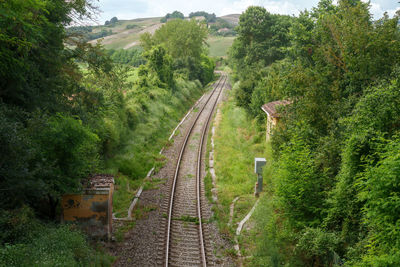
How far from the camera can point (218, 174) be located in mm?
17469

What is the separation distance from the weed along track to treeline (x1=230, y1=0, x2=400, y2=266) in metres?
2.24

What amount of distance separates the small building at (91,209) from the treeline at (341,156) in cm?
533

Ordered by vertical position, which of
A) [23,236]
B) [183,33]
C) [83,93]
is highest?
[183,33]

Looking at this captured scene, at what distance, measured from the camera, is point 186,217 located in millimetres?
12898

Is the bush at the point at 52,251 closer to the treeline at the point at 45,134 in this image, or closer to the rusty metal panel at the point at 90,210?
the treeline at the point at 45,134

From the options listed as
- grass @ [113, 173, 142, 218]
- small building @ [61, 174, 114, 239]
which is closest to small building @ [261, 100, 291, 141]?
grass @ [113, 173, 142, 218]

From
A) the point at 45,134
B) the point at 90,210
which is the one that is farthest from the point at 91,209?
the point at 45,134

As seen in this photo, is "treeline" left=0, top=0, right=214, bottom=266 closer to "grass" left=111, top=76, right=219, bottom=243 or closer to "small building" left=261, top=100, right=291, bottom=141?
"grass" left=111, top=76, right=219, bottom=243

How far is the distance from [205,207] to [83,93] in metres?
7.65

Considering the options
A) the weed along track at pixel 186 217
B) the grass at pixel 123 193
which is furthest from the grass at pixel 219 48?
the grass at pixel 123 193

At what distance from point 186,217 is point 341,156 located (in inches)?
268

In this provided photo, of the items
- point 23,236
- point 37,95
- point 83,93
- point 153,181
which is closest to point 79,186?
point 23,236

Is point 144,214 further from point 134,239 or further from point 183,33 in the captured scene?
point 183,33

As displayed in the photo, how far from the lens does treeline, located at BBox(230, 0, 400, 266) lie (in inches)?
247
